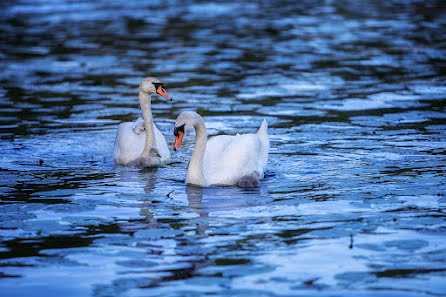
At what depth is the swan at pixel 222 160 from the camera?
414 inches

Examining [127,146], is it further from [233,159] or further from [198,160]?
[233,159]

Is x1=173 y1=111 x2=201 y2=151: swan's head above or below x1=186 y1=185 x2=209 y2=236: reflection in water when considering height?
above

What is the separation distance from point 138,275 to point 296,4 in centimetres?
3379

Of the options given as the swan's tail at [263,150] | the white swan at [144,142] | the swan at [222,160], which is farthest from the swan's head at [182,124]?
the white swan at [144,142]

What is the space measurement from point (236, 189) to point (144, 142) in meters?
2.60

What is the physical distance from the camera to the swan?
10517mm

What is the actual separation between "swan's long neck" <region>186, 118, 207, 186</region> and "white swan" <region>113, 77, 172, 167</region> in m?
1.45

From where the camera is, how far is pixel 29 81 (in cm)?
2006

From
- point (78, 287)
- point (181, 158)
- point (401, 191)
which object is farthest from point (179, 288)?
point (181, 158)

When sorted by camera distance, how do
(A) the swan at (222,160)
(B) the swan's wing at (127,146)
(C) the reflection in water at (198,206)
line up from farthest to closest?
1. (B) the swan's wing at (127,146)
2. (A) the swan at (222,160)
3. (C) the reflection in water at (198,206)

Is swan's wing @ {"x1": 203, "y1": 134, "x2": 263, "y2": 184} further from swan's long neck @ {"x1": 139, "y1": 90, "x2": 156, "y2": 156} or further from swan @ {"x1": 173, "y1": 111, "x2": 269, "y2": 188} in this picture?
swan's long neck @ {"x1": 139, "y1": 90, "x2": 156, "y2": 156}

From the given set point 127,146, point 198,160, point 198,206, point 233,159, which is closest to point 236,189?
point 233,159

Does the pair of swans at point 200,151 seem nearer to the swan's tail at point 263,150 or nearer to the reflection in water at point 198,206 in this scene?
the swan's tail at point 263,150

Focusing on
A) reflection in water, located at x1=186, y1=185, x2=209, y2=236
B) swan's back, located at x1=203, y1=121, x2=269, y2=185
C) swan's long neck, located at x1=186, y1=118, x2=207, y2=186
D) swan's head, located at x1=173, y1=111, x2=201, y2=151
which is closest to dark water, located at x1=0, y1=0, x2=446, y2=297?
reflection in water, located at x1=186, y1=185, x2=209, y2=236
